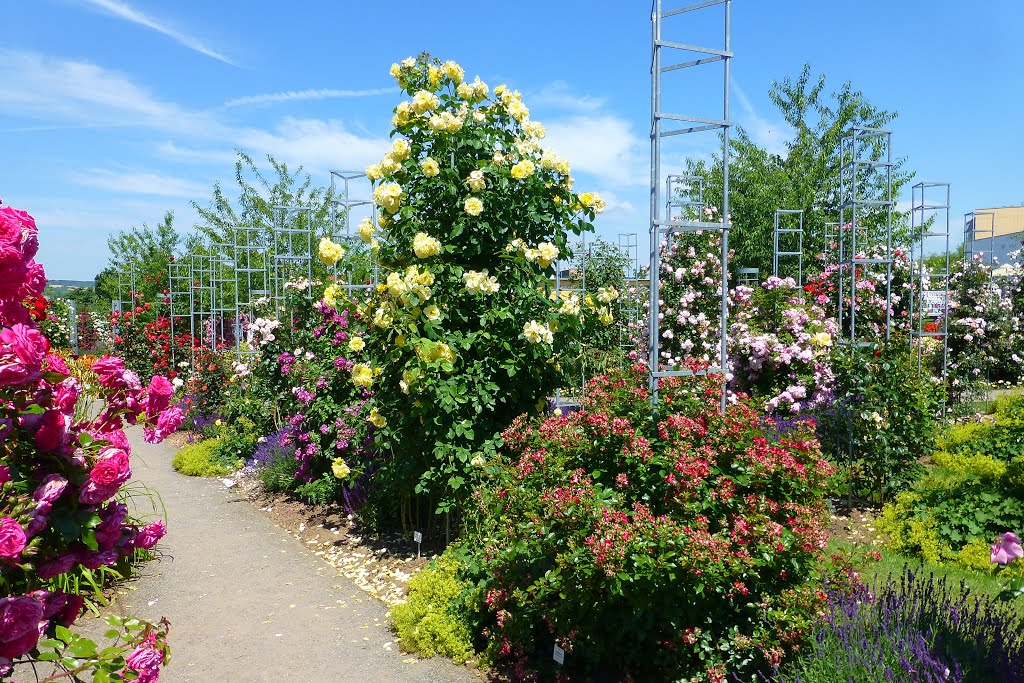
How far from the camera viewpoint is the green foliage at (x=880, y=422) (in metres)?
6.03

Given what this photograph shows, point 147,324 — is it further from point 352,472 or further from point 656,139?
point 656,139

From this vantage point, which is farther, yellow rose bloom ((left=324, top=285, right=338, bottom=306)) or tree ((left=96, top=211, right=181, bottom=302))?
tree ((left=96, top=211, right=181, bottom=302))

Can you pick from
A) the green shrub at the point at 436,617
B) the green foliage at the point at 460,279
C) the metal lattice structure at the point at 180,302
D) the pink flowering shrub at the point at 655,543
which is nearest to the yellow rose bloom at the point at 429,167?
the green foliage at the point at 460,279

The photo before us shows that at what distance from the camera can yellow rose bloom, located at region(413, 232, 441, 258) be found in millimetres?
4789

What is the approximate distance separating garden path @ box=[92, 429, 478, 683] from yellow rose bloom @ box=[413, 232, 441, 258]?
7.44 ft

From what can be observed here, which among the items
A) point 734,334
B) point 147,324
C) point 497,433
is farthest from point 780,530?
point 147,324

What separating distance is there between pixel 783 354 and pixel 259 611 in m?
5.49

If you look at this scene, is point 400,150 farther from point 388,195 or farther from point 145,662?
point 145,662

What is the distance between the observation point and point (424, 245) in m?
4.79

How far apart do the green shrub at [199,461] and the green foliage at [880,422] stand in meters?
6.60

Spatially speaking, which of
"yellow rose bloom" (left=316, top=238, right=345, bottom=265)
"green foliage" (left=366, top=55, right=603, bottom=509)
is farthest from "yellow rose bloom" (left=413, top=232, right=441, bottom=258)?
"yellow rose bloom" (left=316, top=238, right=345, bottom=265)

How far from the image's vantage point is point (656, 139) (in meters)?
4.69

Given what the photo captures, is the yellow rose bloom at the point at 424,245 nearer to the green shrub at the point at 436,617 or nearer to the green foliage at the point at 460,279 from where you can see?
the green foliage at the point at 460,279

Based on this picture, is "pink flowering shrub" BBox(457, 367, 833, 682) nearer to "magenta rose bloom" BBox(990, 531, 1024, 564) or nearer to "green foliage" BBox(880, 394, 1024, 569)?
"magenta rose bloom" BBox(990, 531, 1024, 564)
